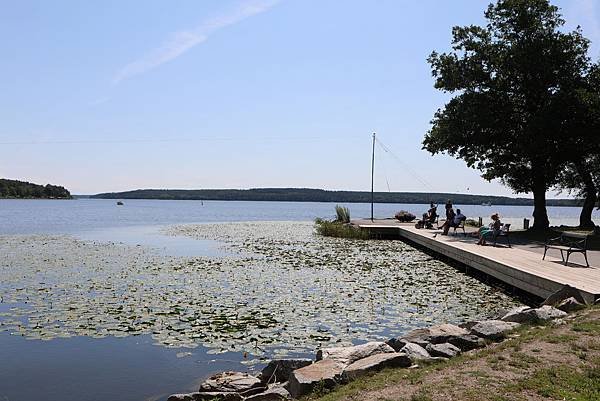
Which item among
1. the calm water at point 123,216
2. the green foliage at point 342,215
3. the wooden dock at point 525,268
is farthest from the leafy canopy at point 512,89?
the calm water at point 123,216

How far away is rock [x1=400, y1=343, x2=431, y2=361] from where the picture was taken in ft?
22.8

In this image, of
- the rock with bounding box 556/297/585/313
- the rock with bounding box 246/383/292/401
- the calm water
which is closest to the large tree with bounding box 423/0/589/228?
the rock with bounding box 556/297/585/313

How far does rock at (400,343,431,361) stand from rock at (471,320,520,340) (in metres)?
1.00

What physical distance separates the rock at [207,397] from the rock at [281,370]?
0.63m

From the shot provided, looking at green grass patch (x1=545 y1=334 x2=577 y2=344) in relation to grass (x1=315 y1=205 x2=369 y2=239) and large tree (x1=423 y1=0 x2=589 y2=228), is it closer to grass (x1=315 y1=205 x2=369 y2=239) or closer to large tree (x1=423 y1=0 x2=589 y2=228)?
large tree (x1=423 y1=0 x2=589 y2=228)

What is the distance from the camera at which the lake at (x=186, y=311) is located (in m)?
8.42

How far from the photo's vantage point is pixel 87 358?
8992 mm

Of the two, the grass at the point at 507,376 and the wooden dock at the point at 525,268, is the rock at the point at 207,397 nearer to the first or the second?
the grass at the point at 507,376

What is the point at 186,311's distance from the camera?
39.7 feet

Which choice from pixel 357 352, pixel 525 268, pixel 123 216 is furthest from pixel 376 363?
pixel 123 216

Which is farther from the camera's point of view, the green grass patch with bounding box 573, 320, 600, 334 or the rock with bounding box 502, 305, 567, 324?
the rock with bounding box 502, 305, 567, 324

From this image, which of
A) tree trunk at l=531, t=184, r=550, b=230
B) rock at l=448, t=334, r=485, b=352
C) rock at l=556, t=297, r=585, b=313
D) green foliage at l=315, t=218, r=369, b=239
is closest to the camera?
rock at l=448, t=334, r=485, b=352

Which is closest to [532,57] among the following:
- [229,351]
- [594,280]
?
[594,280]

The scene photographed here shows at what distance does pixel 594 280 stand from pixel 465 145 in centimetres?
1675
